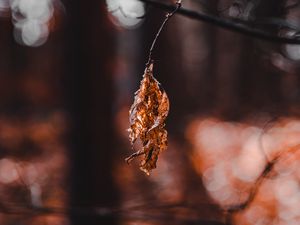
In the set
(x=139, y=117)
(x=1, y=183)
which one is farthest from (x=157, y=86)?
(x=1, y=183)

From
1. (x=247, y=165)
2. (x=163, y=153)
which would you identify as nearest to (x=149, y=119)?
(x=247, y=165)

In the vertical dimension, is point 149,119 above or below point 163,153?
A: below

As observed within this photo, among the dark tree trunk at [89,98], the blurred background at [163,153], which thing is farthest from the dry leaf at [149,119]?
the dark tree trunk at [89,98]

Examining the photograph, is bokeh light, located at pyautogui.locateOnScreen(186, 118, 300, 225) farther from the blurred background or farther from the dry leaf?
the dry leaf

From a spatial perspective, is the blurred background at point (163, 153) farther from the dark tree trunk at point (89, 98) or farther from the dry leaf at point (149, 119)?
the dry leaf at point (149, 119)

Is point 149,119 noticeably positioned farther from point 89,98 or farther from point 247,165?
point 247,165

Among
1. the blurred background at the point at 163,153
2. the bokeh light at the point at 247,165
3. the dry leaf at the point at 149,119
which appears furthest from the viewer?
the bokeh light at the point at 247,165

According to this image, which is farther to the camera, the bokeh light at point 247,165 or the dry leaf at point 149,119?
the bokeh light at point 247,165
